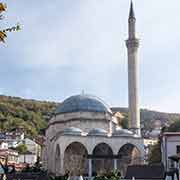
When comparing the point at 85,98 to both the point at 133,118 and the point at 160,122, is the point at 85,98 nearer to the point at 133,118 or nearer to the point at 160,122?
the point at 133,118

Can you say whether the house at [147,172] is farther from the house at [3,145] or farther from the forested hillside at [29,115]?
the forested hillside at [29,115]

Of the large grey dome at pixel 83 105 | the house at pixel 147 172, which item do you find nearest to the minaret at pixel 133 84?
the large grey dome at pixel 83 105

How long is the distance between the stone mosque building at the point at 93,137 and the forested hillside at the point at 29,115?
3660cm

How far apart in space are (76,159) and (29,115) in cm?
6460

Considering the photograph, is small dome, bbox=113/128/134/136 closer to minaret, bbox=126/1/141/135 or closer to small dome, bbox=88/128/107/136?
small dome, bbox=88/128/107/136

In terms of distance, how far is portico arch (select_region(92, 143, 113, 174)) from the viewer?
133ft

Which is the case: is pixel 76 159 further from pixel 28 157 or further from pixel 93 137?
pixel 28 157

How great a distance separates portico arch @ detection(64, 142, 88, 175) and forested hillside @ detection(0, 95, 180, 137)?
3947cm

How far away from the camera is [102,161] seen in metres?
41.1

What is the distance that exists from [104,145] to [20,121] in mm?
54156

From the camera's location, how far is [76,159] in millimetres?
40125

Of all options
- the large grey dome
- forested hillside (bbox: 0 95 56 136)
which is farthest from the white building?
forested hillside (bbox: 0 95 56 136)

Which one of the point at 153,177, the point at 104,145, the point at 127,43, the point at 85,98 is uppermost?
the point at 127,43

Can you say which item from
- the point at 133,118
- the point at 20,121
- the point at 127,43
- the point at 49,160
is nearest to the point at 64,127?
the point at 49,160
